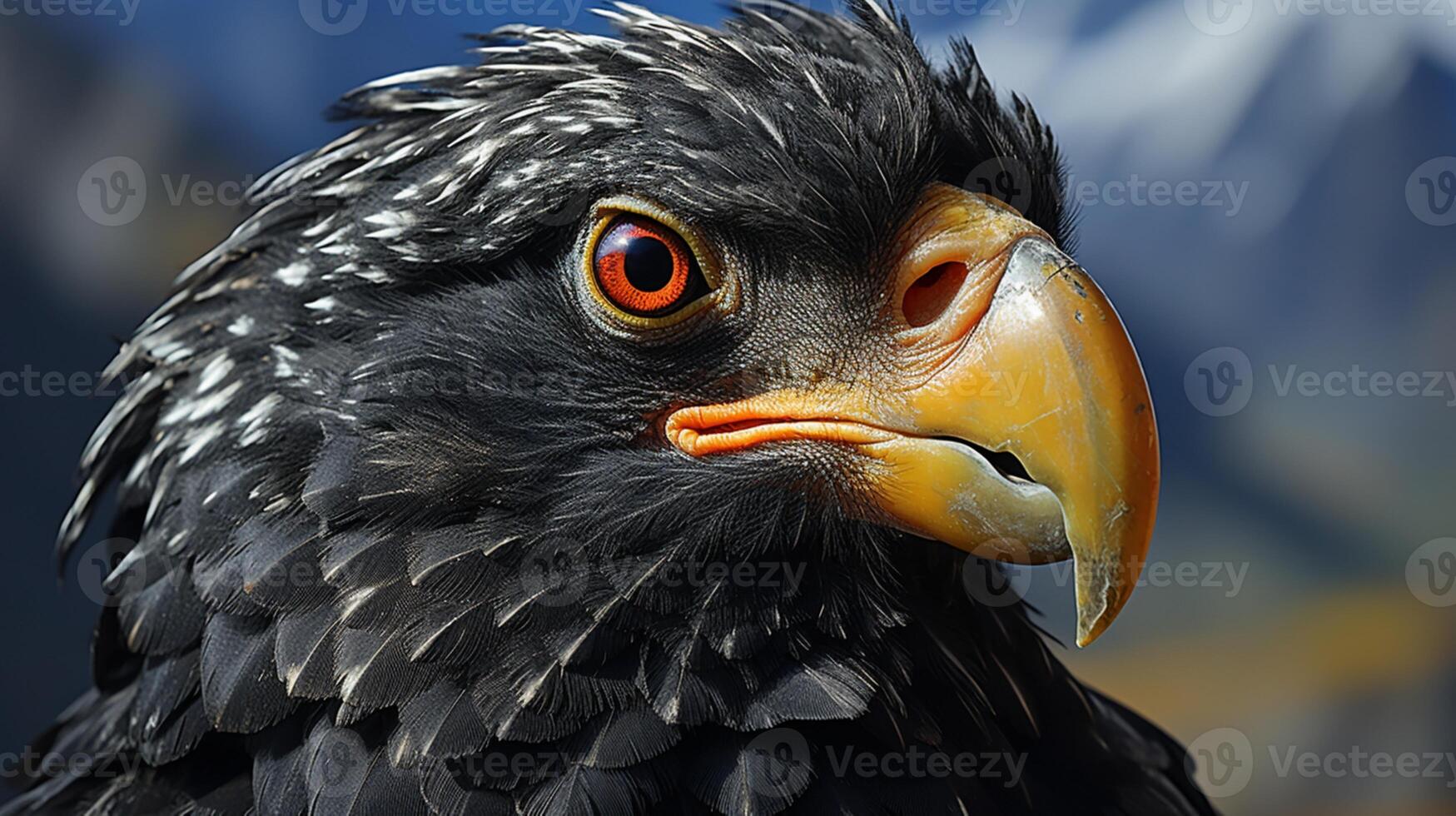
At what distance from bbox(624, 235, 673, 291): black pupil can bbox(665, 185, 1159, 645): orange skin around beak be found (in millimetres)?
302

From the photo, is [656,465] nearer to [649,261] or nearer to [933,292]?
[649,261]

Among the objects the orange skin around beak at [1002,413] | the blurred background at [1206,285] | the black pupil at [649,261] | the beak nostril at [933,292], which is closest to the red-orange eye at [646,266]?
the black pupil at [649,261]

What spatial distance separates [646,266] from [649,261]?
1cm

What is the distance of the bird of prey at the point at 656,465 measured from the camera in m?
2.03

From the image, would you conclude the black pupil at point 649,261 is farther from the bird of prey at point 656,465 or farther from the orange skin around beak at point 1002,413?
the orange skin around beak at point 1002,413

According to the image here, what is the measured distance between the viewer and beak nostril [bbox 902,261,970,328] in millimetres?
2111

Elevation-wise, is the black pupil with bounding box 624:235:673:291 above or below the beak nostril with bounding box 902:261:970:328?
below

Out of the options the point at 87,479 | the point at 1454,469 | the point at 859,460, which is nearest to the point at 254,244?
the point at 87,479

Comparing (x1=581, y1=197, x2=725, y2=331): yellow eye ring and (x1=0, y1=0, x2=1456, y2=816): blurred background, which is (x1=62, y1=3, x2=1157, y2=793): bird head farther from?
(x1=0, y1=0, x2=1456, y2=816): blurred background

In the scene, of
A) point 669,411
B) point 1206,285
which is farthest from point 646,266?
point 1206,285

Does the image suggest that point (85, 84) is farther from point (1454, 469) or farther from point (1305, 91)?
point (1454, 469)

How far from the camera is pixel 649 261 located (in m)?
2.13

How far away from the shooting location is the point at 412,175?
238 centimetres

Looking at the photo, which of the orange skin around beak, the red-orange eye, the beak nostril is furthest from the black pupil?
the beak nostril
